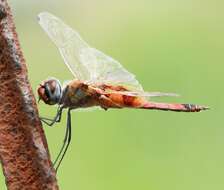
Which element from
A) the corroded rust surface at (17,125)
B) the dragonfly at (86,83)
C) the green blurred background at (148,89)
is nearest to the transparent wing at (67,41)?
the dragonfly at (86,83)

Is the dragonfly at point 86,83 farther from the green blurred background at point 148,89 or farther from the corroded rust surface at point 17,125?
the green blurred background at point 148,89

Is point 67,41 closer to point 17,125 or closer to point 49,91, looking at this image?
point 49,91

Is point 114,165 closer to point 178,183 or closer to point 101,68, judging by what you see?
point 178,183

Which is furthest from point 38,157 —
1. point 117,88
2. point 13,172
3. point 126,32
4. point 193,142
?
point 126,32

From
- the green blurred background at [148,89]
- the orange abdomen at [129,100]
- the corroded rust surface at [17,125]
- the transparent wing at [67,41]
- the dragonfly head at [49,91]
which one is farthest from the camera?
the green blurred background at [148,89]

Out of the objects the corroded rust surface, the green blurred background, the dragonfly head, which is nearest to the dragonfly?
the dragonfly head

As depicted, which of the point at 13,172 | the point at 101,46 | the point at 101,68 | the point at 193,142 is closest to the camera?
the point at 13,172

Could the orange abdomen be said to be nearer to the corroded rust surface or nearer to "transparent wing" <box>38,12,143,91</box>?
"transparent wing" <box>38,12,143,91</box>
